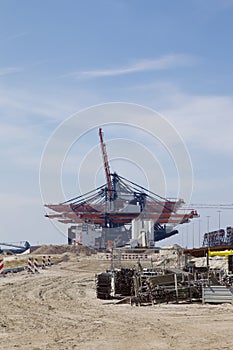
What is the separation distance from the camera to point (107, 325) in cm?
1798

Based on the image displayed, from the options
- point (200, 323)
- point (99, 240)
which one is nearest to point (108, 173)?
point (99, 240)

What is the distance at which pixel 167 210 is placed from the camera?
166 metres

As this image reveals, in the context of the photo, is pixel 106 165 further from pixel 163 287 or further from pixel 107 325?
pixel 107 325

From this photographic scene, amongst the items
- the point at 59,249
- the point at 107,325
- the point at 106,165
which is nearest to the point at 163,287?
the point at 107,325

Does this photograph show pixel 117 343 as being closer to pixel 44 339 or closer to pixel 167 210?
pixel 44 339

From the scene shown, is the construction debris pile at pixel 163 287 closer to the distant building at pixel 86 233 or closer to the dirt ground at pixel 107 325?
the dirt ground at pixel 107 325

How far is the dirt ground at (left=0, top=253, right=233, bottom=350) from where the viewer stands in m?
14.6

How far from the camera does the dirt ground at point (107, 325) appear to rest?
574 inches

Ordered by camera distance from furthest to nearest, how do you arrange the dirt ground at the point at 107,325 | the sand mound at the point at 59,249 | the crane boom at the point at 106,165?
the crane boom at the point at 106,165, the sand mound at the point at 59,249, the dirt ground at the point at 107,325

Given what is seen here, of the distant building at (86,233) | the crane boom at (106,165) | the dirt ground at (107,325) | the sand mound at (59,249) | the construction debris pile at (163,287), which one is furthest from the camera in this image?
the crane boom at (106,165)

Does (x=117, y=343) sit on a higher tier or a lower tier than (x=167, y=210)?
lower

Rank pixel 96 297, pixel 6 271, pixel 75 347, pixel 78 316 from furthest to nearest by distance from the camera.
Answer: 1. pixel 6 271
2. pixel 96 297
3. pixel 78 316
4. pixel 75 347

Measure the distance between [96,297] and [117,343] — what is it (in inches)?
580

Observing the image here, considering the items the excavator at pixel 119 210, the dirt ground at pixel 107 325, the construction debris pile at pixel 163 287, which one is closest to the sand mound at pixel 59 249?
the excavator at pixel 119 210
